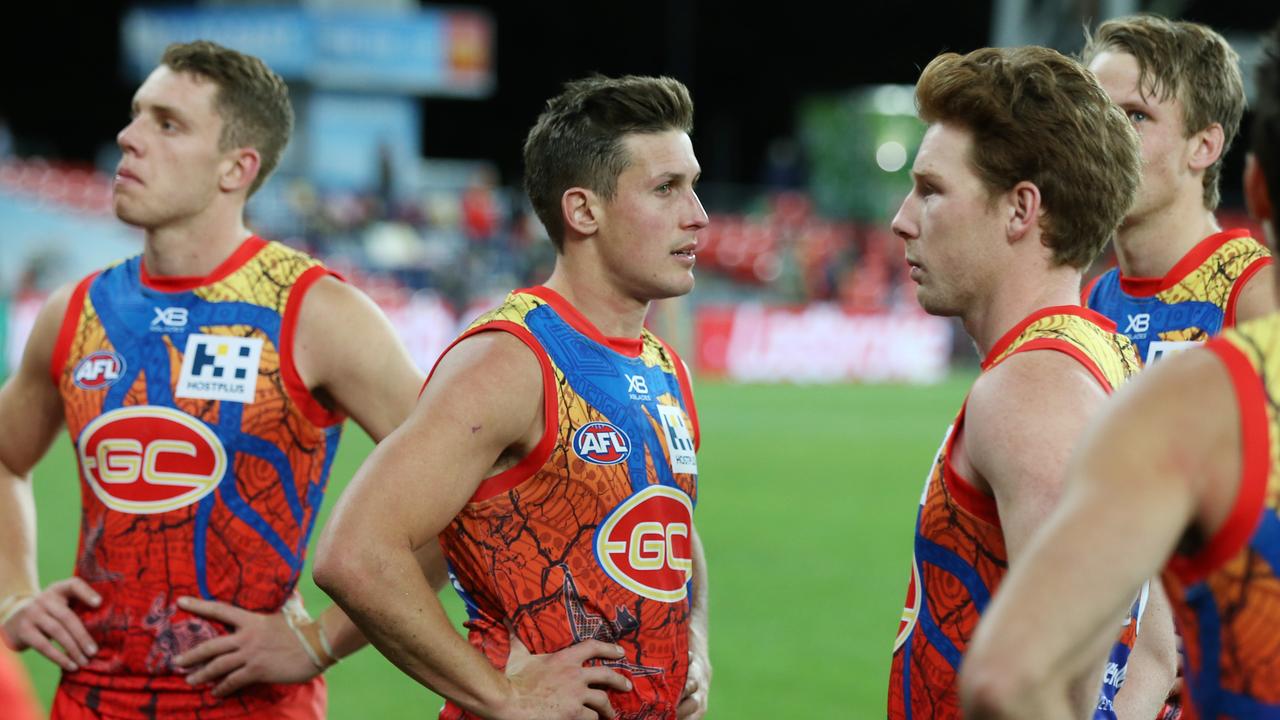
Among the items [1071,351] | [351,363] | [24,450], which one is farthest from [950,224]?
[24,450]

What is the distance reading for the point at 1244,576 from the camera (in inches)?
67.7

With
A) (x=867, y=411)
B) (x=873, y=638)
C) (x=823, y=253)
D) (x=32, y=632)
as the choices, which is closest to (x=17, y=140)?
(x=823, y=253)

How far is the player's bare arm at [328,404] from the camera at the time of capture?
3469 millimetres

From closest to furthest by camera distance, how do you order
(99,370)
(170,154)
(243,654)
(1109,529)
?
(1109,529), (243,654), (99,370), (170,154)

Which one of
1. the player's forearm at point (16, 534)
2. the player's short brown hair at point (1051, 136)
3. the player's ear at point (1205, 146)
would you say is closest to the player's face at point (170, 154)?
the player's forearm at point (16, 534)

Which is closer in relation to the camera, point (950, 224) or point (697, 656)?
point (950, 224)

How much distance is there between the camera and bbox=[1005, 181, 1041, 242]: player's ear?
2660 mm

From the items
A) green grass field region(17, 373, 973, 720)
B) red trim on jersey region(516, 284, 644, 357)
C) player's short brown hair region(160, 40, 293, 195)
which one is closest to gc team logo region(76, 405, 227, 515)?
player's short brown hair region(160, 40, 293, 195)

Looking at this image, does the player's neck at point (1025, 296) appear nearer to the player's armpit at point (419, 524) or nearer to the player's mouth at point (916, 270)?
the player's mouth at point (916, 270)

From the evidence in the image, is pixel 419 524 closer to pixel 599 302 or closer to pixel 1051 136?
pixel 599 302

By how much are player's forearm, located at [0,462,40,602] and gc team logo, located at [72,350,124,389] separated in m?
0.44

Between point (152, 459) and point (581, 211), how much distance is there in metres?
1.31

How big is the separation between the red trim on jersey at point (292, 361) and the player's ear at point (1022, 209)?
1.88 metres

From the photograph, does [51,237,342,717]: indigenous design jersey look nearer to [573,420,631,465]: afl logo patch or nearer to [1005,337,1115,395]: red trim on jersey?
[573,420,631,465]: afl logo patch
